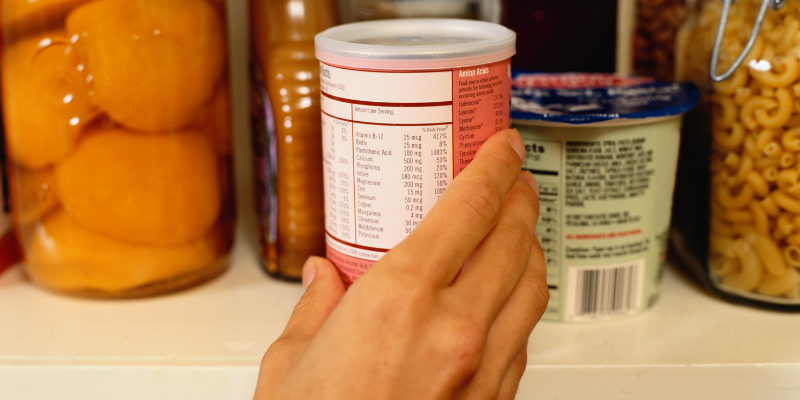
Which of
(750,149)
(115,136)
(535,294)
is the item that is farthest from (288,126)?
(750,149)

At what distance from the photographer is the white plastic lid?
1.21 ft

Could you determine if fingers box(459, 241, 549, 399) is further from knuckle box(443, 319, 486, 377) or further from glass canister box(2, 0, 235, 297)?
glass canister box(2, 0, 235, 297)

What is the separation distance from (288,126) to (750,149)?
34 cm

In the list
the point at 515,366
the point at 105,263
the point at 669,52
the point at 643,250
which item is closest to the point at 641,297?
the point at 643,250

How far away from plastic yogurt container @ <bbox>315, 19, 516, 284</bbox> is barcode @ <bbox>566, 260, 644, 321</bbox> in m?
0.16

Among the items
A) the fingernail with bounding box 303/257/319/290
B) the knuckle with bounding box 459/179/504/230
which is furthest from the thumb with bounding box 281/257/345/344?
the knuckle with bounding box 459/179/504/230

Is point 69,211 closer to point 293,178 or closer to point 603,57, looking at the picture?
point 293,178

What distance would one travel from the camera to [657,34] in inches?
26.7

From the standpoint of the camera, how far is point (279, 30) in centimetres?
52

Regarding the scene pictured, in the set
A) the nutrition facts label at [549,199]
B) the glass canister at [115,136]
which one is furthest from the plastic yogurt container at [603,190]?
the glass canister at [115,136]

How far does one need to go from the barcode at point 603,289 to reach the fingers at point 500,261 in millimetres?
112

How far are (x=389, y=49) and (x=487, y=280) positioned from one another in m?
0.13

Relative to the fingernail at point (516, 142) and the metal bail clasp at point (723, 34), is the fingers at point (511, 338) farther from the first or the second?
the metal bail clasp at point (723, 34)

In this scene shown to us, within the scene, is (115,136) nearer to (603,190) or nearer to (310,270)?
(310,270)
